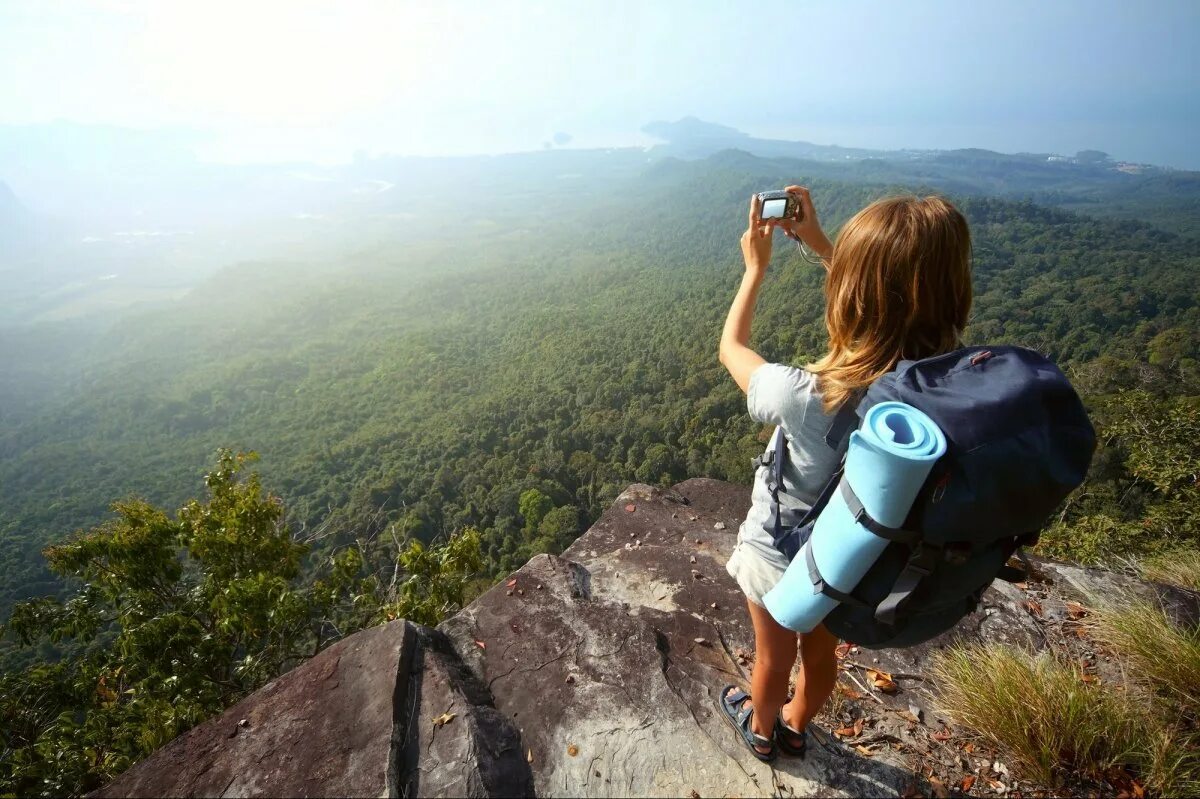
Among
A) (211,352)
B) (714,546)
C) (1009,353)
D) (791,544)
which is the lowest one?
(211,352)

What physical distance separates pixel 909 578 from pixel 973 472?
34cm

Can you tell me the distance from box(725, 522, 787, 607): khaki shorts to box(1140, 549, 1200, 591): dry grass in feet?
10.0

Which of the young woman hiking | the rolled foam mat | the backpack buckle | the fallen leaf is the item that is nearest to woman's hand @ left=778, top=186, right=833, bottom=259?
the young woman hiking

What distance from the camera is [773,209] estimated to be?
1.80 m

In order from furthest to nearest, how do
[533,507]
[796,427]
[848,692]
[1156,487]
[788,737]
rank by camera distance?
[533,507]
[1156,487]
[848,692]
[788,737]
[796,427]

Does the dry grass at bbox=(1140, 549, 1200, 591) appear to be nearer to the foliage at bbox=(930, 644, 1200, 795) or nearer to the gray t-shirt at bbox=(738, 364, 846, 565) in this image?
the foliage at bbox=(930, 644, 1200, 795)

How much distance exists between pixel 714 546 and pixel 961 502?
3001 millimetres

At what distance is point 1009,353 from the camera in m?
1.23

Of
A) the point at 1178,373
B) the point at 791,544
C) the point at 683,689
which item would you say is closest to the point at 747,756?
the point at 683,689

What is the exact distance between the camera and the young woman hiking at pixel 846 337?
129 cm

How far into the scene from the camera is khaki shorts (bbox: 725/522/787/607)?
65.4 inches

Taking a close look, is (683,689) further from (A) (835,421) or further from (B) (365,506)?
(B) (365,506)

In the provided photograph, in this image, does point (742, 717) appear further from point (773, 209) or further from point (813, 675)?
point (773, 209)

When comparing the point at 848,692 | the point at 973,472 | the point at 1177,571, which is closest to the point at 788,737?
the point at 848,692
